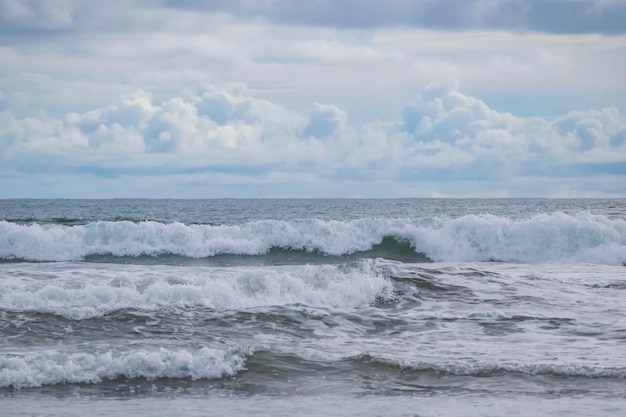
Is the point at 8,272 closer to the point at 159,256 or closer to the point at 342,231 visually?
the point at 159,256

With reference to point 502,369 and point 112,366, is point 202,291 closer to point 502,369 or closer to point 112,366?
point 112,366

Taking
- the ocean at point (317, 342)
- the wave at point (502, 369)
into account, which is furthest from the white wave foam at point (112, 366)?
the wave at point (502, 369)

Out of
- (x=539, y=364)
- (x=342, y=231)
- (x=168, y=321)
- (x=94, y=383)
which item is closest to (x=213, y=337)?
(x=168, y=321)

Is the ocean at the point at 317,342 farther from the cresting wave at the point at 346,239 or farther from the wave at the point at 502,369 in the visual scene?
the cresting wave at the point at 346,239

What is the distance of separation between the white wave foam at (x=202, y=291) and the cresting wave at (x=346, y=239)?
39.9 feet

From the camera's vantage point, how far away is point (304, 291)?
16766 mm

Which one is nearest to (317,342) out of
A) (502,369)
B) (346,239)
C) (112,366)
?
(502,369)

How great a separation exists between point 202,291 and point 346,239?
1743cm

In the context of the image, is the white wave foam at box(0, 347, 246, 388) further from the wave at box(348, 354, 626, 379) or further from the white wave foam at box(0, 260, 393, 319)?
the white wave foam at box(0, 260, 393, 319)

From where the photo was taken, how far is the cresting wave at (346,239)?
29938 mm

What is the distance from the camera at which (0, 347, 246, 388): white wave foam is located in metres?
10.6

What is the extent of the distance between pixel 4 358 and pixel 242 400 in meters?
3.52

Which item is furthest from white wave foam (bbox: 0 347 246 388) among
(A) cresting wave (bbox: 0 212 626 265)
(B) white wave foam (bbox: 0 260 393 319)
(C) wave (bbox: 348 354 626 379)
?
(A) cresting wave (bbox: 0 212 626 265)

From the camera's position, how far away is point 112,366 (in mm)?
10984
